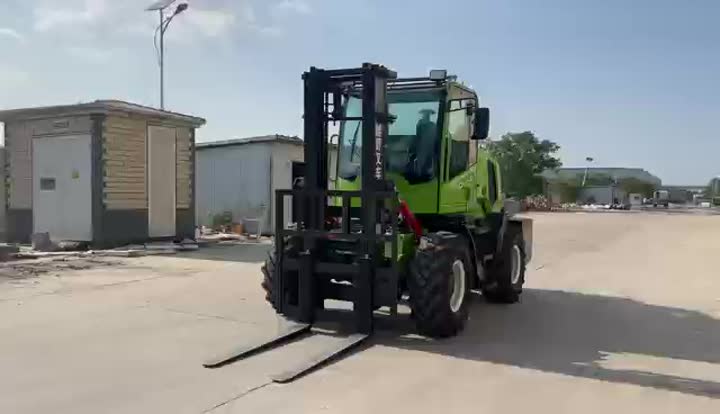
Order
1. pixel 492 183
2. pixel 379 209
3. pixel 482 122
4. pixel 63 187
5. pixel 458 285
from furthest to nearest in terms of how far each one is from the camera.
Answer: pixel 63 187 < pixel 492 183 < pixel 482 122 < pixel 458 285 < pixel 379 209

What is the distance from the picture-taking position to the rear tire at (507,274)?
31.9 feet

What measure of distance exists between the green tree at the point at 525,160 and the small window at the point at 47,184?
175 ft

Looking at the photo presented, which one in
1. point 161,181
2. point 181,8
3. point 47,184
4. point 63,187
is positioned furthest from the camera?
point 181,8

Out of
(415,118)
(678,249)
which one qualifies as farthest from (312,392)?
(678,249)

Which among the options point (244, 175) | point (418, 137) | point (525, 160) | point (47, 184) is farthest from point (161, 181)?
point (525, 160)

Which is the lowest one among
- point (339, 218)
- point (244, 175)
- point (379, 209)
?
point (339, 218)

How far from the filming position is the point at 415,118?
319 inches

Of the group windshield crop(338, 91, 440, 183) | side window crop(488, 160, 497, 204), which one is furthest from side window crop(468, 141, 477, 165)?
side window crop(488, 160, 497, 204)

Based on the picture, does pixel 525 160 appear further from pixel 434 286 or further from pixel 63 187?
pixel 434 286

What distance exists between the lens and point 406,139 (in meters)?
8.08

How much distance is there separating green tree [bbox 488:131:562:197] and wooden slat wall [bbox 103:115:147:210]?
171 ft

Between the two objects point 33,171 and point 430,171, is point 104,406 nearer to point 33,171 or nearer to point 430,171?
point 430,171

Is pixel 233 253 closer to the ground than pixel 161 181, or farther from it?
closer to the ground

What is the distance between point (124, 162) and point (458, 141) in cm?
1162
